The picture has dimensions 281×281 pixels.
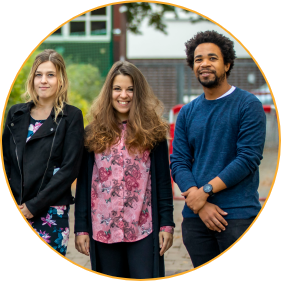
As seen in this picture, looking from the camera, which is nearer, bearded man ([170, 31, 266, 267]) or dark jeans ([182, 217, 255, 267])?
bearded man ([170, 31, 266, 267])

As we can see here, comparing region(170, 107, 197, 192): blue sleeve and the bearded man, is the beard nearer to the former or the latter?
the bearded man

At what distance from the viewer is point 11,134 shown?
9.37 ft

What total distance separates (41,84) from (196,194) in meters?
1.35

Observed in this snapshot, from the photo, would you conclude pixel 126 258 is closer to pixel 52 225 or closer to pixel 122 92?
pixel 52 225

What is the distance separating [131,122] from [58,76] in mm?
641

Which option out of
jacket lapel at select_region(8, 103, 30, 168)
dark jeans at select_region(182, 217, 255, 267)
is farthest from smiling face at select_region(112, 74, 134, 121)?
dark jeans at select_region(182, 217, 255, 267)

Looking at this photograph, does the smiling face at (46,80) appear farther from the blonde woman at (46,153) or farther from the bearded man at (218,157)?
the bearded man at (218,157)

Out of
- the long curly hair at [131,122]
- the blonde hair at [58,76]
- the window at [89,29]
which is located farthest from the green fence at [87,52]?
the long curly hair at [131,122]

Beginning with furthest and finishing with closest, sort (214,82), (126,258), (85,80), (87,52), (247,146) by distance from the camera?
(87,52) < (85,80) < (126,258) < (214,82) < (247,146)

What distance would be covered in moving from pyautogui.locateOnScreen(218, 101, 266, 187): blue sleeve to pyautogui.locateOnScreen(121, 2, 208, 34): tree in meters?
7.92

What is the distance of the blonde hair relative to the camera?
2.83m

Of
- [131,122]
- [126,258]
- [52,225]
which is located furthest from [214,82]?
[52,225]

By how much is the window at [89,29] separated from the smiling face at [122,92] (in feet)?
26.3

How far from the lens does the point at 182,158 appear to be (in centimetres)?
266
